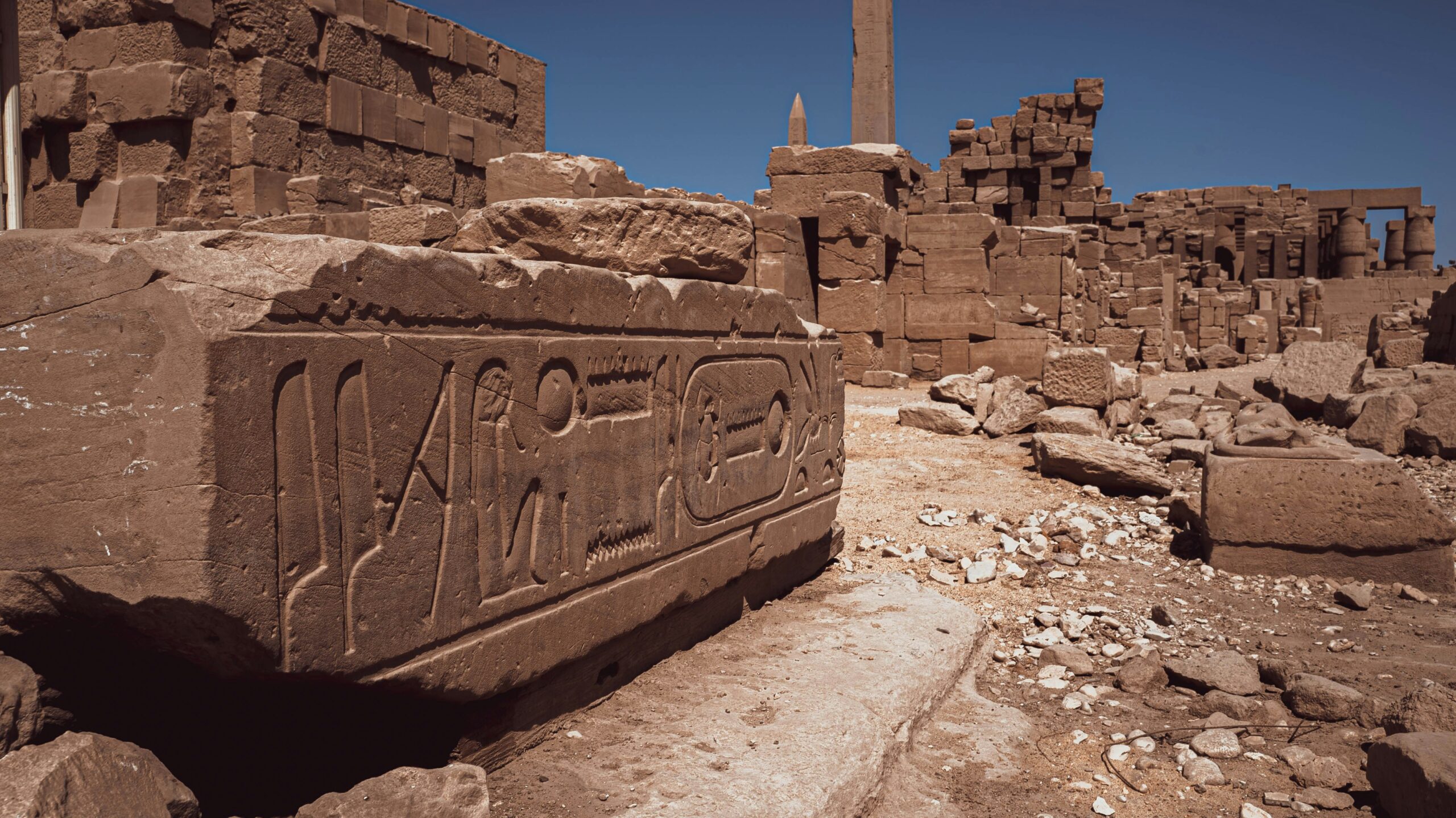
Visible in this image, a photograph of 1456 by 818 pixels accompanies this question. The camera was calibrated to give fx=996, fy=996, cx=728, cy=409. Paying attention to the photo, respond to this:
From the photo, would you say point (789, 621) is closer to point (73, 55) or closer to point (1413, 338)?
point (73, 55)

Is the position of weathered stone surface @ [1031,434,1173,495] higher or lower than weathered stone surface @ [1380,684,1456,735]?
higher

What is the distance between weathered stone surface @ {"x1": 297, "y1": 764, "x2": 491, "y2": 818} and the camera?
1962mm

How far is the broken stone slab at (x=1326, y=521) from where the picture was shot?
17.0 ft

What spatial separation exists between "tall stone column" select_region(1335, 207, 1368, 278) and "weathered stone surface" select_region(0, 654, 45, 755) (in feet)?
114

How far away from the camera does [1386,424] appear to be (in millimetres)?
8453

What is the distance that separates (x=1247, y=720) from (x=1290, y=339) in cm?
2256

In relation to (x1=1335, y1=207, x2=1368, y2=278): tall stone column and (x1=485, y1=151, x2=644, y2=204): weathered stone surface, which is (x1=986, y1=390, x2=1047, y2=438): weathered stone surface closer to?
(x1=485, y1=151, x2=644, y2=204): weathered stone surface

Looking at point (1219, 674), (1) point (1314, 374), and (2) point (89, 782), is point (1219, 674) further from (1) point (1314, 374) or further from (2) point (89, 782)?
(1) point (1314, 374)

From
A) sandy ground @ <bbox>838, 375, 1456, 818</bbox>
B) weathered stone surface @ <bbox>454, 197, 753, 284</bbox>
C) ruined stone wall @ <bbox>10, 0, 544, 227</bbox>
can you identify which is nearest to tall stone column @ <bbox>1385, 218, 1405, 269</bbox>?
sandy ground @ <bbox>838, 375, 1456, 818</bbox>

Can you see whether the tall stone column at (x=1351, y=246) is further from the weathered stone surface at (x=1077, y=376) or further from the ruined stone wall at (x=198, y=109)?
the ruined stone wall at (x=198, y=109)

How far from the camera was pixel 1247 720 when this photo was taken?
3562 mm

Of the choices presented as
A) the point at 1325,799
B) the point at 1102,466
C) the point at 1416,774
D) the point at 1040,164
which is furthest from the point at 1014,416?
the point at 1040,164

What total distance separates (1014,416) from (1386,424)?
10.3ft

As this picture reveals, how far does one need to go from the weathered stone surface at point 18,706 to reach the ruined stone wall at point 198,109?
562 centimetres
